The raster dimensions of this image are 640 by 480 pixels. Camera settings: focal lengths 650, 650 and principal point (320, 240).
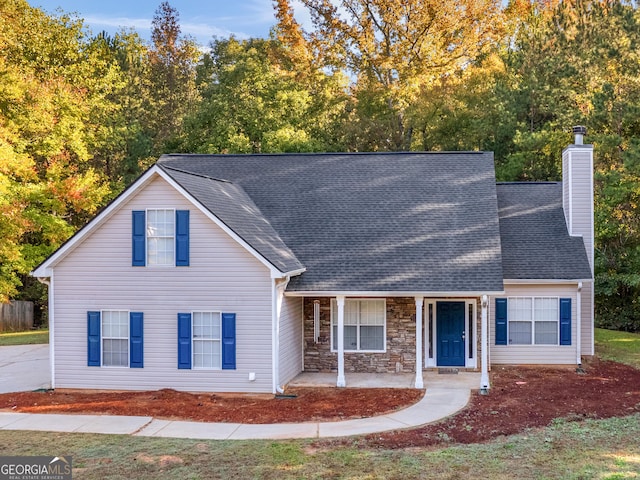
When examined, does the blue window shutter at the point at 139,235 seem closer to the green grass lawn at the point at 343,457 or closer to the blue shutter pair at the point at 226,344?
the blue shutter pair at the point at 226,344

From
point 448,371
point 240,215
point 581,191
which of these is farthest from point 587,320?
point 240,215

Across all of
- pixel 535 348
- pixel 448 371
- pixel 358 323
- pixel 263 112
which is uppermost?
pixel 263 112

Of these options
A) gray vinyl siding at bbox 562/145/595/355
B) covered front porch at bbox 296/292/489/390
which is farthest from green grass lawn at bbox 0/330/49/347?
gray vinyl siding at bbox 562/145/595/355

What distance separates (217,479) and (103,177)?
2864 cm

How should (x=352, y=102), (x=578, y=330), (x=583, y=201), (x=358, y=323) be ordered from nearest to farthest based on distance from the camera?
(x=358, y=323)
(x=578, y=330)
(x=583, y=201)
(x=352, y=102)

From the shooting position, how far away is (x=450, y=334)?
1817 cm

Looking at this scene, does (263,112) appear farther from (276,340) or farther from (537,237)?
(276,340)

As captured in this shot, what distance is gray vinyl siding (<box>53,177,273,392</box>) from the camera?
15359 mm

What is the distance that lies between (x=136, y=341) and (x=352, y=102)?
85.7 feet

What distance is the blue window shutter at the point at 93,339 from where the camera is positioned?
52.3 feet

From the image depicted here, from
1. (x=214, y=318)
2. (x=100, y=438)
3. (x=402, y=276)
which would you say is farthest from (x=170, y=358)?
(x=402, y=276)

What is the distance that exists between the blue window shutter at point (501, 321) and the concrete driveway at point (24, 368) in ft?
40.4

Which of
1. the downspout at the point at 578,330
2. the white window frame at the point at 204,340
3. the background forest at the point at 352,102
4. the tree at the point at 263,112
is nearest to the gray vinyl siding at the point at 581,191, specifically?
the downspout at the point at 578,330

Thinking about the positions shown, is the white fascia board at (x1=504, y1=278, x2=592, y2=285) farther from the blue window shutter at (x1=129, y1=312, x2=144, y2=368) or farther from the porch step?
the blue window shutter at (x1=129, y1=312, x2=144, y2=368)
